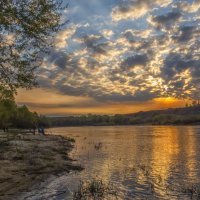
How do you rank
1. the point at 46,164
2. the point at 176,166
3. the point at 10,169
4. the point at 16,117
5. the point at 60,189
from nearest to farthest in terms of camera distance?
the point at 60,189
the point at 10,169
the point at 46,164
the point at 176,166
the point at 16,117

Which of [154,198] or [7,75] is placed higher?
[7,75]

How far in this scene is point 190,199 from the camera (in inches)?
888

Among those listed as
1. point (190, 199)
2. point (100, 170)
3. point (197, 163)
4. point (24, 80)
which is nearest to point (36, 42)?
point (24, 80)

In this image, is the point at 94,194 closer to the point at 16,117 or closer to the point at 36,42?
the point at 36,42

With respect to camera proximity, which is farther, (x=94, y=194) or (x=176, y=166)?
(x=176, y=166)

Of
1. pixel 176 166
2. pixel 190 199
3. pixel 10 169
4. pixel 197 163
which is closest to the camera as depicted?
pixel 190 199

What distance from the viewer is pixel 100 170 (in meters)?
36.3

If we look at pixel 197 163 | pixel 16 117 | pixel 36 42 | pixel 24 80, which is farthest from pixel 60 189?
pixel 16 117

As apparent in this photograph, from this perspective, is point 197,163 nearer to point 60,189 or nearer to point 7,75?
point 60,189

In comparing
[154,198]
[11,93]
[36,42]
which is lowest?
[154,198]

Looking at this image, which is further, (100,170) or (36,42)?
(100,170)

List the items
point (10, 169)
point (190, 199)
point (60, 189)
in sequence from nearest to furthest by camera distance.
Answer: point (190, 199) → point (60, 189) → point (10, 169)

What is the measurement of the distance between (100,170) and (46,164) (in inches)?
245

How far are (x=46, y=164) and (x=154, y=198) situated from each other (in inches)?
581
